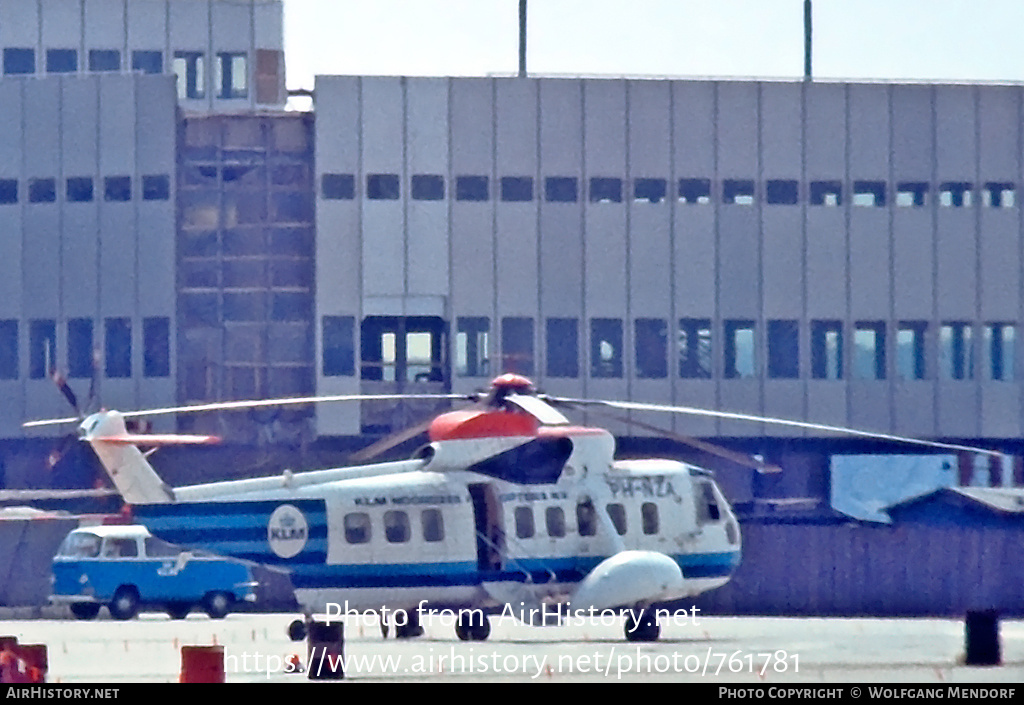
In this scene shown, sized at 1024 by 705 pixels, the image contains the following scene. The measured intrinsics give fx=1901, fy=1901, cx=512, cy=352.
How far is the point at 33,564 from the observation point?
43594 mm

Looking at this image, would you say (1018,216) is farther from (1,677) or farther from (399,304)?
(1,677)

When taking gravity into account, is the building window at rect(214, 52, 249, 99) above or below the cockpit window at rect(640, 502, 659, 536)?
above

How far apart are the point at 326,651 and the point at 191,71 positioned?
64685 mm

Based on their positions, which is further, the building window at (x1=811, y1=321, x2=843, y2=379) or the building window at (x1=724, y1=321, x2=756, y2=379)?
the building window at (x1=811, y1=321, x2=843, y2=379)

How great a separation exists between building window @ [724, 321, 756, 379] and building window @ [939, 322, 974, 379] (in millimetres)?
6094

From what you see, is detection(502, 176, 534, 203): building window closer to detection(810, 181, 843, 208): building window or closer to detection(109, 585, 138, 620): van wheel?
detection(810, 181, 843, 208): building window

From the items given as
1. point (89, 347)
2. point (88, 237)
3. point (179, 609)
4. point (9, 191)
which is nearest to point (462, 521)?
point (179, 609)

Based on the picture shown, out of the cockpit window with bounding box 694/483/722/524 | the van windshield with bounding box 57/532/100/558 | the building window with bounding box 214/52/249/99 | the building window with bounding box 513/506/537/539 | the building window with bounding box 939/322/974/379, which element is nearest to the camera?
the building window with bounding box 513/506/537/539

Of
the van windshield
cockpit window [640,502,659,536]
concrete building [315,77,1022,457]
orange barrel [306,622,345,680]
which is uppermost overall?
concrete building [315,77,1022,457]

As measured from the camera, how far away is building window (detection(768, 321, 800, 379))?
59.7 metres

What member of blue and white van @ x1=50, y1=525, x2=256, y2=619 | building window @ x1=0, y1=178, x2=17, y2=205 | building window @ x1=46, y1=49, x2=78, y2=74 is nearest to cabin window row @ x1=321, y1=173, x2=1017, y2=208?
building window @ x1=0, y1=178, x2=17, y2=205

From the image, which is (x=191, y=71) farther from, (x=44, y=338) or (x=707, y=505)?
(x=707, y=505)

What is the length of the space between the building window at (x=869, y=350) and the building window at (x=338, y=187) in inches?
644
